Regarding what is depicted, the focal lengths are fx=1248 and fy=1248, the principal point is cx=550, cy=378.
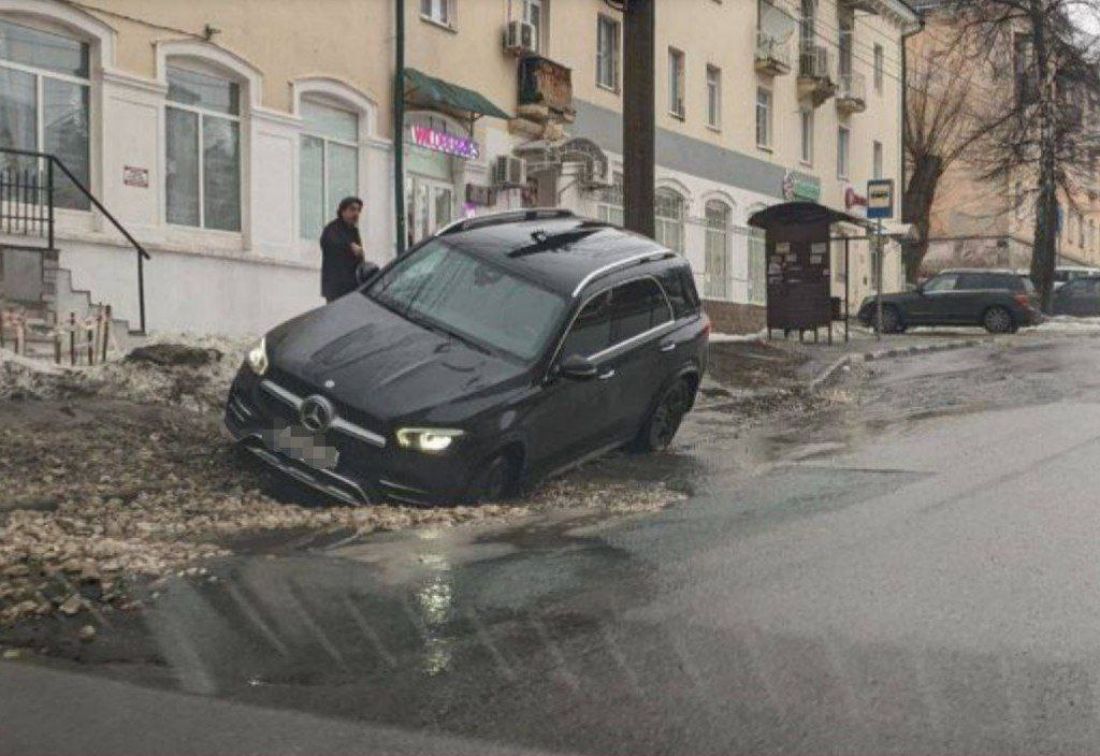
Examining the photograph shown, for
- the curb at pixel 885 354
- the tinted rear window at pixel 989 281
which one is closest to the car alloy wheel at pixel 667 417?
the curb at pixel 885 354

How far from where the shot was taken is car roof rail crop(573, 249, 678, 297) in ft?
30.4

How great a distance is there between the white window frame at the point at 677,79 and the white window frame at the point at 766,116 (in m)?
4.73

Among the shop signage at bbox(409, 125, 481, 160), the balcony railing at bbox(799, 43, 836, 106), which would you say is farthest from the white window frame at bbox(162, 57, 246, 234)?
the balcony railing at bbox(799, 43, 836, 106)

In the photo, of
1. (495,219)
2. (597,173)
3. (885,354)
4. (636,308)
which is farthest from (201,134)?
(885,354)

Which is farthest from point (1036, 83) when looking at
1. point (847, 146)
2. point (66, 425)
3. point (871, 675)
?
point (871, 675)

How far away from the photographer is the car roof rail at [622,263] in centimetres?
927

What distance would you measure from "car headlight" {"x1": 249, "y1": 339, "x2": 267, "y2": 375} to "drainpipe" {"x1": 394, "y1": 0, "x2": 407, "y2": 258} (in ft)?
37.6

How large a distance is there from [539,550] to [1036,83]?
36.0 m

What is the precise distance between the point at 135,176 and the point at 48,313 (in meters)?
3.50

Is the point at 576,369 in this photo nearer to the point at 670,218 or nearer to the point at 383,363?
the point at 383,363

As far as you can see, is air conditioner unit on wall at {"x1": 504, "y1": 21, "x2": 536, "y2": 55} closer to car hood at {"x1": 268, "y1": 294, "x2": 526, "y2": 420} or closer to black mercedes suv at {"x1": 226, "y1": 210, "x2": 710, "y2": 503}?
black mercedes suv at {"x1": 226, "y1": 210, "x2": 710, "y2": 503}

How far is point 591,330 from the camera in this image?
364 inches

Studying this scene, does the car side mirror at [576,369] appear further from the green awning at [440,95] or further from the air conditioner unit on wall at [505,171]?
the air conditioner unit on wall at [505,171]

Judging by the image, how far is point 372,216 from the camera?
20484 mm
